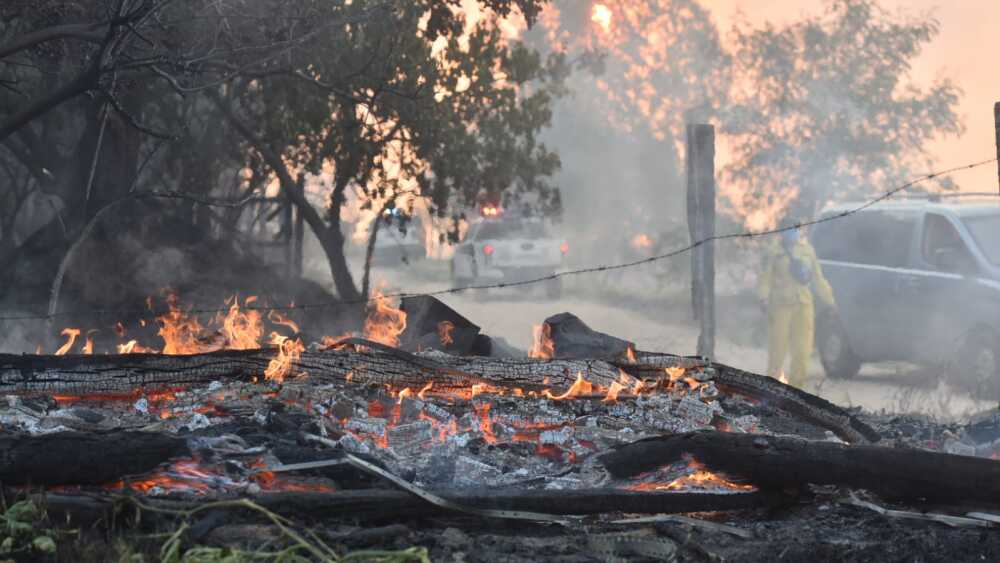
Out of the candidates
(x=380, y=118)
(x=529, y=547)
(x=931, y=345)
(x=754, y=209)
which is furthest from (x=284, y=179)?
(x=754, y=209)

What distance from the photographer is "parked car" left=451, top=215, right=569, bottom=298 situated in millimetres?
29156

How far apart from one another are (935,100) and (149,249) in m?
16.6

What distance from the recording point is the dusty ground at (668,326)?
45.3ft

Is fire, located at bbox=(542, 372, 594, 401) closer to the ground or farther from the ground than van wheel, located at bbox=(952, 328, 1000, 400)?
farther from the ground

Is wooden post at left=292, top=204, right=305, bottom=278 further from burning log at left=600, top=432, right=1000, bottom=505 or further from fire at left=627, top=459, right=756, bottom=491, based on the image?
burning log at left=600, top=432, right=1000, bottom=505

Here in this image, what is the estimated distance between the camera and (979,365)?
13430mm

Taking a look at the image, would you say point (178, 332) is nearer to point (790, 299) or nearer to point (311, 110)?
point (311, 110)

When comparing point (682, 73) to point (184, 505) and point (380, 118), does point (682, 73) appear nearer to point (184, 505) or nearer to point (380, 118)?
point (380, 118)

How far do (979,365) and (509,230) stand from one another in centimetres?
1746

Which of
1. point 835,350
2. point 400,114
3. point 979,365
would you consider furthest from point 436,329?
point 835,350

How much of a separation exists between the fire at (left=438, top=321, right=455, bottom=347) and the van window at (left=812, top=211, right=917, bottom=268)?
686 cm

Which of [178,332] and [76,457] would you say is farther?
[178,332]

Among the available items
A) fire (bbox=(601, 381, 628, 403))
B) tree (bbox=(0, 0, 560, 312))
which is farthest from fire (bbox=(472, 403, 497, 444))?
tree (bbox=(0, 0, 560, 312))

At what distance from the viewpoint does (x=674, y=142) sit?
38594 mm
